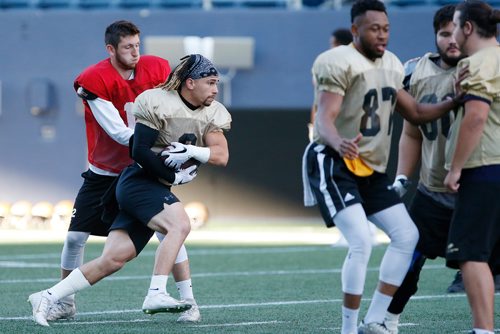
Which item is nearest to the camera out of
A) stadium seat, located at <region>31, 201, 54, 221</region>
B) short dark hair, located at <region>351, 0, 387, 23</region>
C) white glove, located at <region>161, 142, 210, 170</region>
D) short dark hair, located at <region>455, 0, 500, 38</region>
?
short dark hair, located at <region>455, 0, 500, 38</region>

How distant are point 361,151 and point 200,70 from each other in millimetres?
1064

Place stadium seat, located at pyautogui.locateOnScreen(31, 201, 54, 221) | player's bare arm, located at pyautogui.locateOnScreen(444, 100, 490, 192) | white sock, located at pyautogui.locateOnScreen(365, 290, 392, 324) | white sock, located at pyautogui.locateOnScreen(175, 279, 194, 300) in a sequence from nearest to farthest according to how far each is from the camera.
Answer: player's bare arm, located at pyautogui.locateOnScreen(444, 100, 490, 192) < white sock, located at pyautogui.locateOnScreen(365, 290, 392, 324) < white sock, located at pyautogui.locateOnScreen(175, 279, 194, 300) < stadium seat, located at pyautogui.locateOnScreen(31, 201, 54, 221)

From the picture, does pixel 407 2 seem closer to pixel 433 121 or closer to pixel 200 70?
pixel 200 70

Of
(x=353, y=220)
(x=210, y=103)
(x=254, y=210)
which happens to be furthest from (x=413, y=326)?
(x=254, y=210)

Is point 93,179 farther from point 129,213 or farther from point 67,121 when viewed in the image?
point 67,121

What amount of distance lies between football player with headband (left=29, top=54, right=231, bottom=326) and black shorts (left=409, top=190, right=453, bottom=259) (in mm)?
1082

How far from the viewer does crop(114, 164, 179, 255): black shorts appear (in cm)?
584

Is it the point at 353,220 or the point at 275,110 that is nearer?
the point at 353,220

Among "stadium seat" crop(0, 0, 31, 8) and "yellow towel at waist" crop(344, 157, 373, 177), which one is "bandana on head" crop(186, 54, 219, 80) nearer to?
"yellow towel at waist" crop(344, 157, 373, 177)

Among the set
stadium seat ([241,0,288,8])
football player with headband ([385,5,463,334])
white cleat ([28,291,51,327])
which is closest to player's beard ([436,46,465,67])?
football player with headband ([385,5,463,334])

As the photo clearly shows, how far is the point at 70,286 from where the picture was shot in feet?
19.6

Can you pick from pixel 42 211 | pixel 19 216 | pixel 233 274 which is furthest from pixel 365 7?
pixel 19 216

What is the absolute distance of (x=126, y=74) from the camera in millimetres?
6520

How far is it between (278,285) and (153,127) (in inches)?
109
